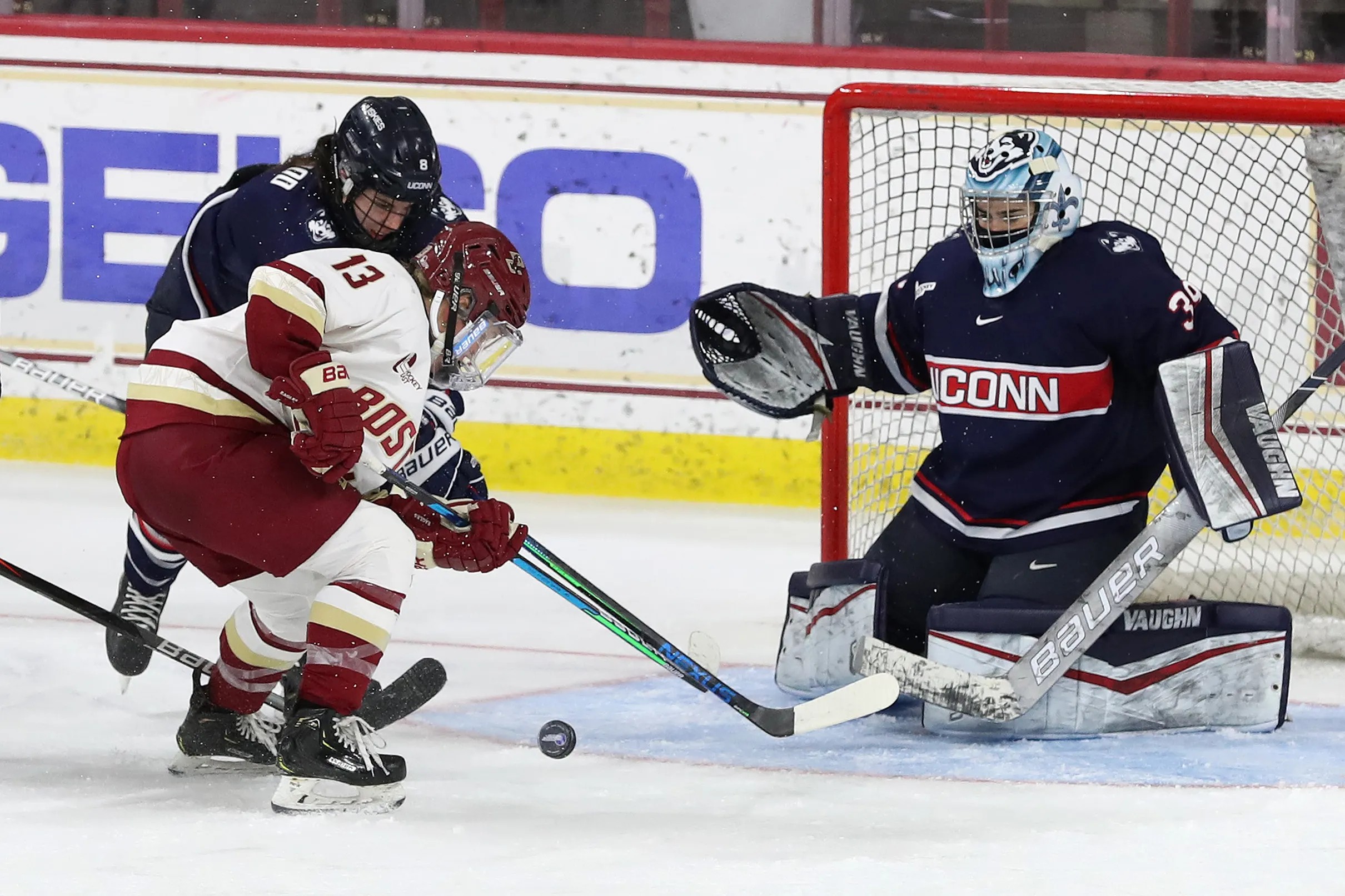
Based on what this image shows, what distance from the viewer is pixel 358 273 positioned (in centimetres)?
Answer: 232

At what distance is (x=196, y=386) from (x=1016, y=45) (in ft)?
9.50

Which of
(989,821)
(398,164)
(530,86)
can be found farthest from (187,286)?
(530,86)

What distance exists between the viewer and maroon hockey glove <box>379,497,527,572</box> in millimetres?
2436

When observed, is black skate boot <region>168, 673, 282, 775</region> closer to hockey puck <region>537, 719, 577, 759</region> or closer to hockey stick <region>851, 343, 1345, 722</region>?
hockey puck <region>537, 719, 577, 759</region>

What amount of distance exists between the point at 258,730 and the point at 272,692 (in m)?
0.13

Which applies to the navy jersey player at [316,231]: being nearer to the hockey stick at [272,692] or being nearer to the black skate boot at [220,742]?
the hockey stick at [272,692]

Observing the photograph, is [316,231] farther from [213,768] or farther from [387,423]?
[213,768]

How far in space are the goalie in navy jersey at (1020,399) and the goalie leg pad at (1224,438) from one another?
3 cm

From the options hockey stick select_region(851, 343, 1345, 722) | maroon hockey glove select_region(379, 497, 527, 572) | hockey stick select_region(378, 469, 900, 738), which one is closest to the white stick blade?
hockey stick select_region(378, 469, 900, 738)

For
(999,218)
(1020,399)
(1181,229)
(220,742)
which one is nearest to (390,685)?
(220,742)

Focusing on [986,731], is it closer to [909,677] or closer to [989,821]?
[909,677]

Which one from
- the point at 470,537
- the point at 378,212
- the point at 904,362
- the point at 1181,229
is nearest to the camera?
the point at 470,537

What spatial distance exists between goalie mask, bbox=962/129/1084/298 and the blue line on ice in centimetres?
71

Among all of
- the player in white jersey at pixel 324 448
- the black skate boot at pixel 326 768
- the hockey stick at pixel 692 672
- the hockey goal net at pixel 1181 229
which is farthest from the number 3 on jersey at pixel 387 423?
the hockey goal net at pixel 1181 229
